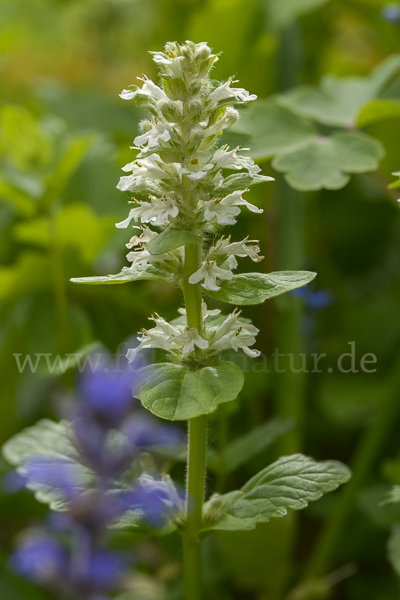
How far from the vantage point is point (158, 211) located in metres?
0.47

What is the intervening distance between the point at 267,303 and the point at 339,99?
0.40m

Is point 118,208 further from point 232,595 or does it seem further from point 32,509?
point 232,595

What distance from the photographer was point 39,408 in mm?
1021

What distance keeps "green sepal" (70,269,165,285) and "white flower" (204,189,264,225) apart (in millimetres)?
65

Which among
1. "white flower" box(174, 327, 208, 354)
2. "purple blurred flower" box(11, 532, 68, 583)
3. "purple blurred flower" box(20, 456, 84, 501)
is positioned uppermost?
"white flower" box(174, 327, 208, 354)

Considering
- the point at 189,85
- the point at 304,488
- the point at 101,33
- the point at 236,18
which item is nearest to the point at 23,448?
the point at 304,488

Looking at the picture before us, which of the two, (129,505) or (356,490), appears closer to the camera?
(129,505)

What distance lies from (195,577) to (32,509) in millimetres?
458

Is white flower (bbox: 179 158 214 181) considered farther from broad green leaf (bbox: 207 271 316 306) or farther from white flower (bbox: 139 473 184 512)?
white flower (bbox: 139 473 184 512)

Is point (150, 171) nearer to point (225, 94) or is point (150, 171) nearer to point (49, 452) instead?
point (225, 94)

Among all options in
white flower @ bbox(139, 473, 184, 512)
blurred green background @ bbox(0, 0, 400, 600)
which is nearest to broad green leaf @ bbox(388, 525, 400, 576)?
blurred green background @ bbox(0, 0, 400, 600)

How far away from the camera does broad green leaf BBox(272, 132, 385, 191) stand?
72cm

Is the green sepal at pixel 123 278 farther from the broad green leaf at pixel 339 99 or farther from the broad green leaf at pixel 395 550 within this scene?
the broad green leaf at pixel 339 99

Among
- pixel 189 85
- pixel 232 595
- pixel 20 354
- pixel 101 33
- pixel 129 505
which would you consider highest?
pixel 101 33
